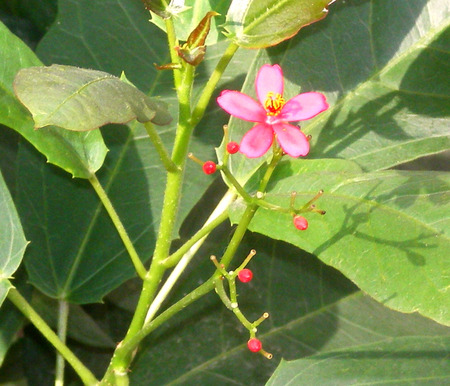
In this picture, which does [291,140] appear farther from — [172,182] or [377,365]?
[377,365]

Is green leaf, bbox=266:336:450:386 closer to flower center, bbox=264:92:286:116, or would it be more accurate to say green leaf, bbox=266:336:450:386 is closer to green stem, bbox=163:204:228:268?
green stem, bbox=163:204:228:268

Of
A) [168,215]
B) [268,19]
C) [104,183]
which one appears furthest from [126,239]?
[268,19]

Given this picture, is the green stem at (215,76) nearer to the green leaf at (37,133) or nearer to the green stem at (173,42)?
the green stem at (173,42)

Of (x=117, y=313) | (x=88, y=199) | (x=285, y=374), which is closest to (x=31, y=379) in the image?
(x=117, y=313)

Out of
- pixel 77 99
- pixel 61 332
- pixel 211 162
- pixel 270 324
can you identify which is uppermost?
pixel 77 99

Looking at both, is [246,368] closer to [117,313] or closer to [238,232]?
[117,313]

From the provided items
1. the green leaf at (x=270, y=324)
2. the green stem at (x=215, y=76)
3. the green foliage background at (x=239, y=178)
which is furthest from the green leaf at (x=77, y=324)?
the green stem at (x=215, y=76)
